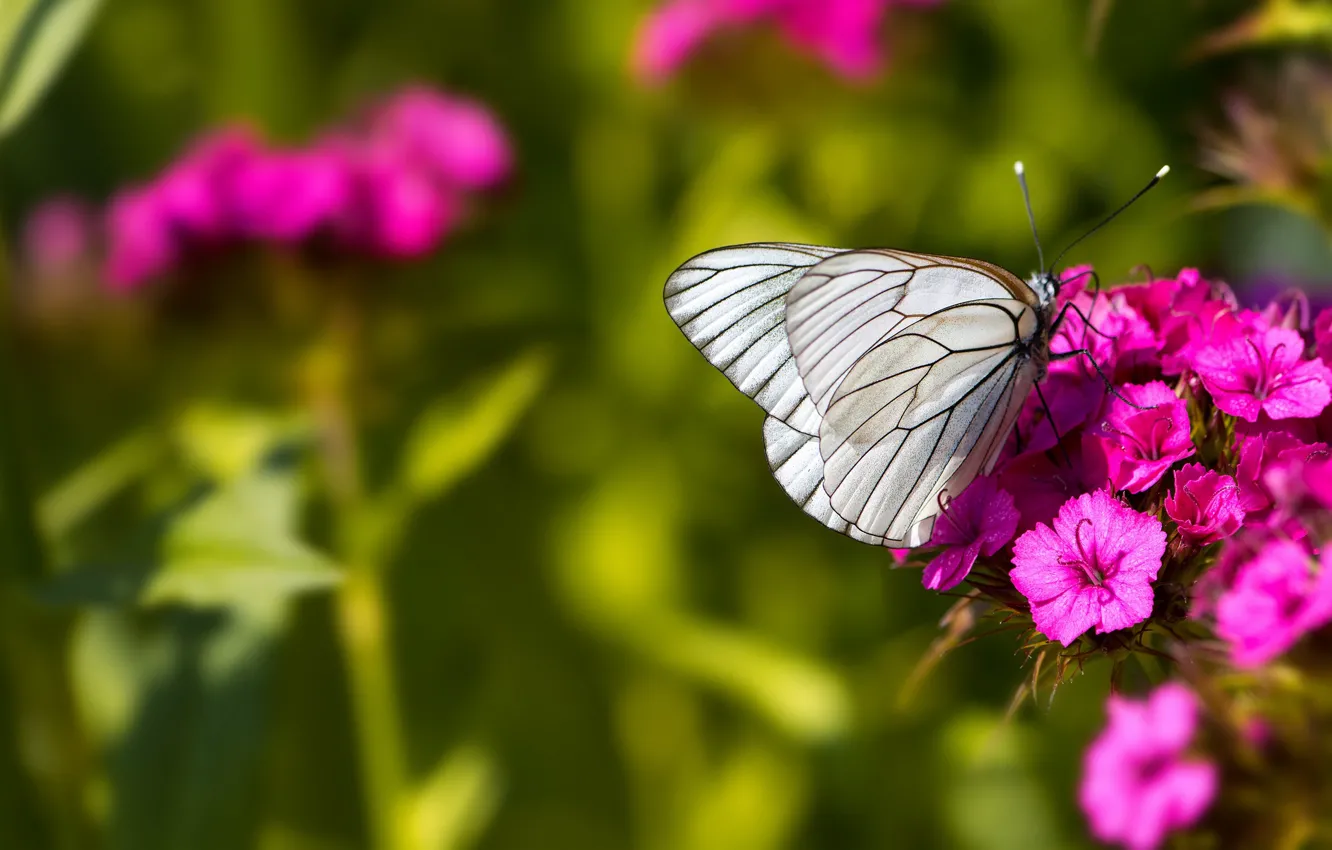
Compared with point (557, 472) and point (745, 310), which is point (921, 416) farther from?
point (557, 472)

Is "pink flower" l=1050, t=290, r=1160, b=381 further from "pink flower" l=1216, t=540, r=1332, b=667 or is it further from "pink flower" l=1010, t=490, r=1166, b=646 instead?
"pink flower" l=1216, t=540, r=1332, b=667

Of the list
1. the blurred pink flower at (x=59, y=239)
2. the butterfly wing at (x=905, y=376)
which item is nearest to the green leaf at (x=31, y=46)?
the butterfly wing at (x=905, y=376)

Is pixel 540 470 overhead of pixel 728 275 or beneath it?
beneath

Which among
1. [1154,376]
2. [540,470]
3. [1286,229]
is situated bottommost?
[540,470]

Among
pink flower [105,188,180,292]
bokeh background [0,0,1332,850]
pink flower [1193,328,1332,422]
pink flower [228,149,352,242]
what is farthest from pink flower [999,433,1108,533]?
pink flower [105,188,180,292]

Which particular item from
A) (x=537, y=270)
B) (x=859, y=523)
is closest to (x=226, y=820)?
(x=859, y=523)

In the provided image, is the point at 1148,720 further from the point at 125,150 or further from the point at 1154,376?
the point at 125,150

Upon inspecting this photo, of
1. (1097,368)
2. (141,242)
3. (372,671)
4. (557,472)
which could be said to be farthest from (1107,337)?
(557,472)
